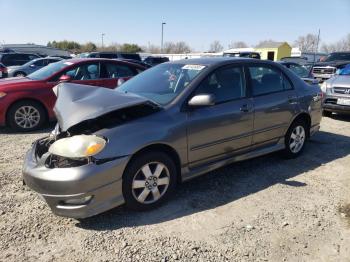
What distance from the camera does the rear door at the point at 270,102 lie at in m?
4.73

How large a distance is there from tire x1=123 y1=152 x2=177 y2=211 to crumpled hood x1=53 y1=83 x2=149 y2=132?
0.58 m

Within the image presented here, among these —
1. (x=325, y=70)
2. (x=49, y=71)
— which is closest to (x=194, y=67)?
(x=49, y=71)

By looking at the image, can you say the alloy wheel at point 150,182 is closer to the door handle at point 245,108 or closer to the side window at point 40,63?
the door handle at point 245,108

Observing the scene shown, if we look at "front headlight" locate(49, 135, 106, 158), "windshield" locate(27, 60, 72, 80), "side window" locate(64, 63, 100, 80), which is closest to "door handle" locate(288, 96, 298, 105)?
"front headlight" locate(49, 135, 106, 158)

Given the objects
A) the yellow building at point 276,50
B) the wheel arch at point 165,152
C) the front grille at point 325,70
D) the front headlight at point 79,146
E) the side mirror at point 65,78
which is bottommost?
the wheel arch at point 165,152

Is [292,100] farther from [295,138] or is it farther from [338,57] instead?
[338,57]

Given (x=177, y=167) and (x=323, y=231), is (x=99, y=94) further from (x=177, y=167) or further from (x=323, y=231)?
(x=323, y=231)

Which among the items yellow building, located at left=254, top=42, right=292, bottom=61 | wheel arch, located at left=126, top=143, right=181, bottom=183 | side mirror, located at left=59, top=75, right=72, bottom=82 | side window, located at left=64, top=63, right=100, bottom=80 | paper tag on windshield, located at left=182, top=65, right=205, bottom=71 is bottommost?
wheel arch, located at left=126, top=143, right=181, bottom=183

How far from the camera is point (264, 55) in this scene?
51.0 metres

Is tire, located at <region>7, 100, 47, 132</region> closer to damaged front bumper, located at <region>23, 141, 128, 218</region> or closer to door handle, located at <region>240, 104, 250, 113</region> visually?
damaged front bumper, located at <region>23, 141, 128, 218</region>

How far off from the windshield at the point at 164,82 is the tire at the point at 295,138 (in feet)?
6.32

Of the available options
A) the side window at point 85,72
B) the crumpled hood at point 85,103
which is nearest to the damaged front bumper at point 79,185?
the crumpled hood at point 85,103

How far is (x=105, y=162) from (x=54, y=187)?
503 mm

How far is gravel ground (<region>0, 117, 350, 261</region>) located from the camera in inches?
120
